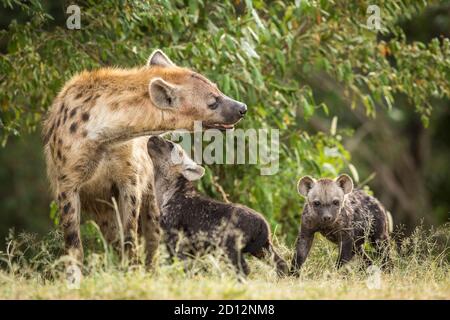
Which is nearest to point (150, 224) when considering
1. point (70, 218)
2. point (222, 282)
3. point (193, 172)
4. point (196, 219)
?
point (193, 172)

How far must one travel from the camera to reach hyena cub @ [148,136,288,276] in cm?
700

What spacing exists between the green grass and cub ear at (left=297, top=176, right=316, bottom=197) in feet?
1.77

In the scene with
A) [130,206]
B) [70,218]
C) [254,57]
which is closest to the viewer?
[70,218]

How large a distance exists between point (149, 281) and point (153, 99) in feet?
4.84

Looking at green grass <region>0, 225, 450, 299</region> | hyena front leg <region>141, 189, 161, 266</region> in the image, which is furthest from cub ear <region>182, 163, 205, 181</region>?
green grass <region>0, 225, 450, 299</region>

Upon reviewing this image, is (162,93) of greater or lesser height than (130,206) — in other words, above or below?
above

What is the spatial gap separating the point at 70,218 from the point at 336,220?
1.81 m

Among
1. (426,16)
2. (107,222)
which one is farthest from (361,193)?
(426,16)

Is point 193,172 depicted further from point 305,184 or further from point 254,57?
point 254,57

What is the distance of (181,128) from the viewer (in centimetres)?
721

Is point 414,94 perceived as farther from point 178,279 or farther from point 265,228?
point 178,279

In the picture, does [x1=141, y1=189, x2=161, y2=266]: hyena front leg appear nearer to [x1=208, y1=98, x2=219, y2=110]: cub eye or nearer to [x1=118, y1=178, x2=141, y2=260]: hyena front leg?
[x1=118, y1=178, x2=141, y2=260]: hyena front leg

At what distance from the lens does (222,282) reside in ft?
20.4

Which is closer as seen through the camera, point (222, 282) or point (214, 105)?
point (222, 282)
